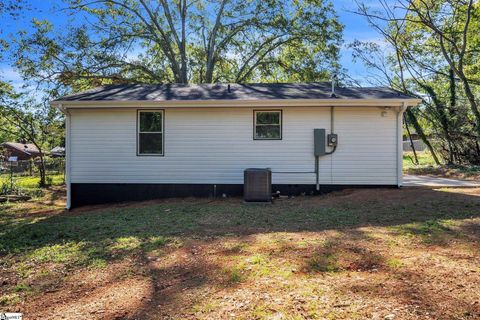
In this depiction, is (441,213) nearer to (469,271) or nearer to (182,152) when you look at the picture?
(469,271)

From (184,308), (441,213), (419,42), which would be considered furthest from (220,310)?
(419,42)

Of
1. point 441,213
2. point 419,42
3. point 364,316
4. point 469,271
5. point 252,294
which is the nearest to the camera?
point 364,316

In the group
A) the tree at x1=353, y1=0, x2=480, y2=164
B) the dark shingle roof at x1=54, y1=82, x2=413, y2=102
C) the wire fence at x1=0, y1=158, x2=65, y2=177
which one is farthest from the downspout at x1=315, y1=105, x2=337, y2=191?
the wire fence at x1=0, y1=158, x2=65, y2=177

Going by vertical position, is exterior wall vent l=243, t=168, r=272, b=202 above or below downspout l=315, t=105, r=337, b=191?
below

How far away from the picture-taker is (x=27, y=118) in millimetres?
15273

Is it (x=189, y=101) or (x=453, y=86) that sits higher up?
(x=453, y=86)

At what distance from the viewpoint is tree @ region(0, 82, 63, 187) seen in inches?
576

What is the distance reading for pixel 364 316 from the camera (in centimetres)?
243

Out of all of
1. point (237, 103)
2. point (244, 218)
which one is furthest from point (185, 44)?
point (244, 218)

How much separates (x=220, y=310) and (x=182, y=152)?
6.69 meters

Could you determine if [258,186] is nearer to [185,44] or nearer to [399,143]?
[399,143]

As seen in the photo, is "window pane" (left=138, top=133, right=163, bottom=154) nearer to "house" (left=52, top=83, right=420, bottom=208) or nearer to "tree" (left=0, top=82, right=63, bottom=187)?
"house" (left=52, top=83, right=420, bottom=208)

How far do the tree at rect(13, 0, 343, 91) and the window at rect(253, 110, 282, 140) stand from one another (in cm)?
893

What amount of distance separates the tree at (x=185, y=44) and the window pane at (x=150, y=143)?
8439 millimetres
